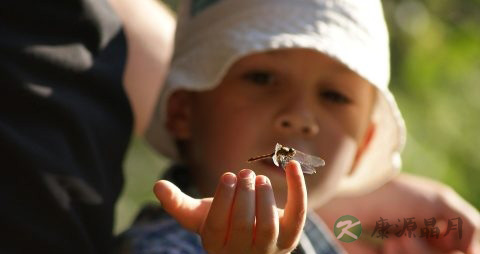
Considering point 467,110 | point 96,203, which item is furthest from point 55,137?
point 467,110

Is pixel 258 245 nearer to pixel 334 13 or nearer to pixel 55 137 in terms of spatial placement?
pixel 55 137

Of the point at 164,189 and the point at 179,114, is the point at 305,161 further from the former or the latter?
the point at 179,114

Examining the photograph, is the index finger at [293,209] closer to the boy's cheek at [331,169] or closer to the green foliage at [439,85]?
the boy's cheek at [331,169]

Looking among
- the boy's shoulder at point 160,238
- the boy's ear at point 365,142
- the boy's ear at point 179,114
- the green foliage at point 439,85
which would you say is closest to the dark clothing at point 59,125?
the boy's shoulder at point 160,238

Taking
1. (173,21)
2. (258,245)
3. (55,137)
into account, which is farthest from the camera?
(173,21)

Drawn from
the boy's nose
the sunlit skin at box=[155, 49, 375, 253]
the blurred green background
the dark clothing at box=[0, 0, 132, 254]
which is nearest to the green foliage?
the blurred green background

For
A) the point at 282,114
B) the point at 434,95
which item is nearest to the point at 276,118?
the point at 282,114

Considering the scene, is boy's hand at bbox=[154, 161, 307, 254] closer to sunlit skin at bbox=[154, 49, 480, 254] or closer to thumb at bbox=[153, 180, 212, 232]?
thumb at bbox=[153, 180, 212, 232]

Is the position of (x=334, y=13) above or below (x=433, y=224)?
above
